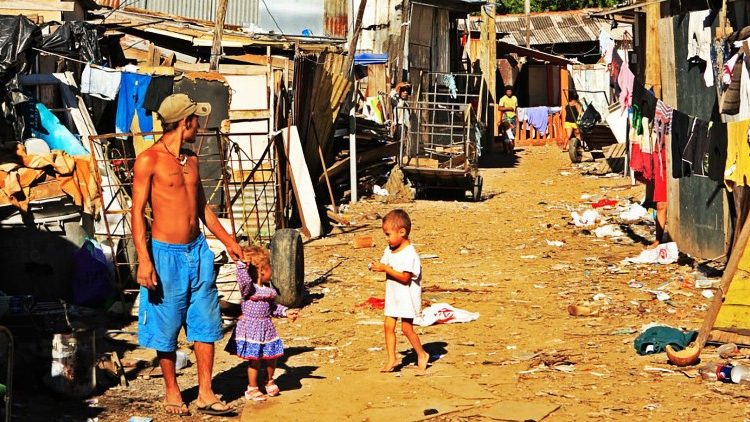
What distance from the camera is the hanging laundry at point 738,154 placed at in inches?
338

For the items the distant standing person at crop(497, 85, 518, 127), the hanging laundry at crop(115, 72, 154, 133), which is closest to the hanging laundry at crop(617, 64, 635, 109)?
the hanging laundry at crop(115, 72, 154, 133)

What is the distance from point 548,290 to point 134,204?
549 cm

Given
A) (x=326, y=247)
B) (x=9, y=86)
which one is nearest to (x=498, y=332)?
(x=326, y=247)

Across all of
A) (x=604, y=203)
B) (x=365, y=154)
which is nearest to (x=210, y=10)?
(x=365, y=154)

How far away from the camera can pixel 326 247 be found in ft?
46.6

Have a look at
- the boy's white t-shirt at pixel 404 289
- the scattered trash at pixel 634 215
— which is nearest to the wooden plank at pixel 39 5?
the scattered trash at pixel 634 215

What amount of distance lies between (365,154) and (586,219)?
5.25 m

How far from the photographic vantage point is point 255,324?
678cm

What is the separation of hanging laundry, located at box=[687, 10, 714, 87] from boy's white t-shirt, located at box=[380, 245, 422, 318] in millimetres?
4675

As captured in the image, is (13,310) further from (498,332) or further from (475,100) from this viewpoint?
(475,100)

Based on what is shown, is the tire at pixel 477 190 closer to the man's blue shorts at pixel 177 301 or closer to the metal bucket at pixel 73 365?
the metal bucket at pixel 73 365

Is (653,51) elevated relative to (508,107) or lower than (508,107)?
elevated

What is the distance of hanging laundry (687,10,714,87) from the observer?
10.7m

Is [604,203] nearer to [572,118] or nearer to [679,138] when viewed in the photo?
[679,138]
